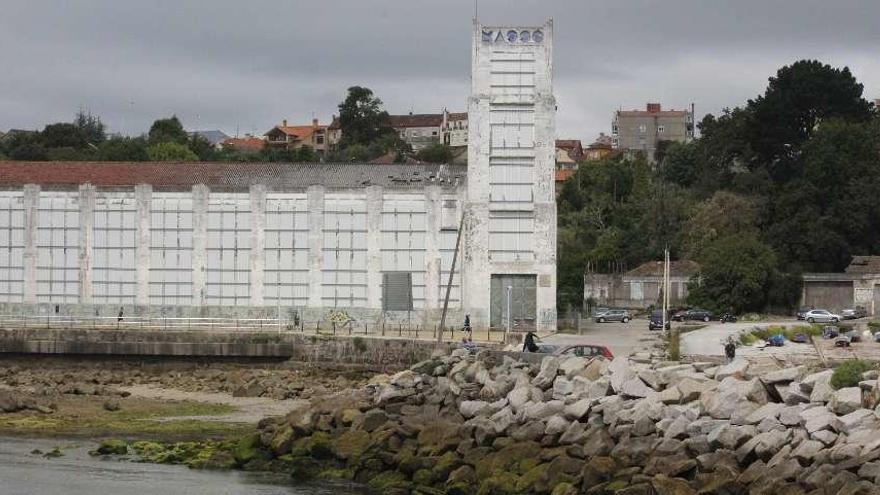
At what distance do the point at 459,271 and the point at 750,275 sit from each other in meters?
25.7

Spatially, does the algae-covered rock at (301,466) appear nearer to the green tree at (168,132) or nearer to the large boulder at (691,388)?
the large boulder at (691,388)

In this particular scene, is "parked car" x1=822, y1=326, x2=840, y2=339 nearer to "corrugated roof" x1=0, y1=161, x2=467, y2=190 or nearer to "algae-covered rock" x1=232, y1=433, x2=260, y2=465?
"corrugated roof" x1=0, y1=161, x2=467, y2=190

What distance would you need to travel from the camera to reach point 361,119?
179625 millimetres

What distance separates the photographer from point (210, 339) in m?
71.2

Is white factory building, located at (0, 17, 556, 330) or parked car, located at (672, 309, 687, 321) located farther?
parked car, located at (672, 309, 687, 321)

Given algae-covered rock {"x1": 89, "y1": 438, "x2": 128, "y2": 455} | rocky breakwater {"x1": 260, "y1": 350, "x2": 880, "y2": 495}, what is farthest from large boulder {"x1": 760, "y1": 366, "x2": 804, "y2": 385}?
algae-covered rock {"x1": 89, "y1": 438, "x2": 128, "y2": 455}

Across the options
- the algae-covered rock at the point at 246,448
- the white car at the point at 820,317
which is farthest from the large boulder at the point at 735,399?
the white car at the point at 820,317

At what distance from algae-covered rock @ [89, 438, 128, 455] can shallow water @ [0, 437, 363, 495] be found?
0.47 m

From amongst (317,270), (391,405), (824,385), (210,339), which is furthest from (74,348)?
(824,385)

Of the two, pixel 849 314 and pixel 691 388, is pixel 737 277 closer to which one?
pixel 849 314

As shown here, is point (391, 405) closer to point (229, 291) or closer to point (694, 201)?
point (229, 291)

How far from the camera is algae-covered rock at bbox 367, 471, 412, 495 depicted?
40594 mm

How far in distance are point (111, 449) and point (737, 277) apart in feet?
188

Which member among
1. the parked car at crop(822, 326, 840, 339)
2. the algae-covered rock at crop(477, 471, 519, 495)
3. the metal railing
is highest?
the parked car at crop(822, 326, 840, 339)
